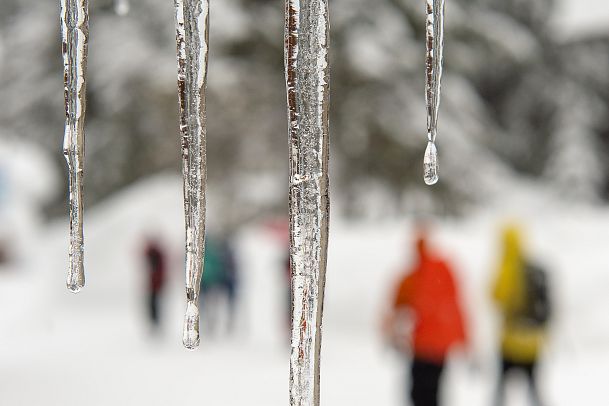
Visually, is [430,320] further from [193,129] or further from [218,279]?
[218,279]

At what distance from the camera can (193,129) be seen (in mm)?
1526

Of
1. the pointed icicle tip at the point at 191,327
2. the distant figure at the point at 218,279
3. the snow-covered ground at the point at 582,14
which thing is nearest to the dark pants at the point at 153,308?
the distant figure at the point at 218,279

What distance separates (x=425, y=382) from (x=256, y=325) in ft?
25.0

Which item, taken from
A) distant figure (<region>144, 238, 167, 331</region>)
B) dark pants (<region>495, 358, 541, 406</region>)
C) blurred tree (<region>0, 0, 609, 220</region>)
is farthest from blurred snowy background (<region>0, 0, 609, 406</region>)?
dark pants (<region>495, 358, 541, 406</region>)

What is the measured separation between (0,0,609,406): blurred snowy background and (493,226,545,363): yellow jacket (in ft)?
3.81

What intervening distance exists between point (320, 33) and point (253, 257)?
14804mm

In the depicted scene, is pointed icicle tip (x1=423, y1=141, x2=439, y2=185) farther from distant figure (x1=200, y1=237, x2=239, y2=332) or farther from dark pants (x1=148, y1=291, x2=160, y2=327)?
dark pants (x1=148, y1=291, x2=160, y2=327)

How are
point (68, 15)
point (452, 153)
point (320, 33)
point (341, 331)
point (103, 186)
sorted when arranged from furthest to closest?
point (103, 186)
point (452, 153)
point (341, 331)
point (68, 15)
point (320, 33)

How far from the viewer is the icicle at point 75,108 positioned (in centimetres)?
158

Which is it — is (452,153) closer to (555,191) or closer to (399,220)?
(399,220)

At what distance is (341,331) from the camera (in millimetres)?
12672

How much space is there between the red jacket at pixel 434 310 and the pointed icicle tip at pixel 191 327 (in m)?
4.51

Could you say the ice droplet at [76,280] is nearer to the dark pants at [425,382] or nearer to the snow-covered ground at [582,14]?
Result: the dark pants at [425,382]

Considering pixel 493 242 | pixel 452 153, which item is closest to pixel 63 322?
pixel 493 242
